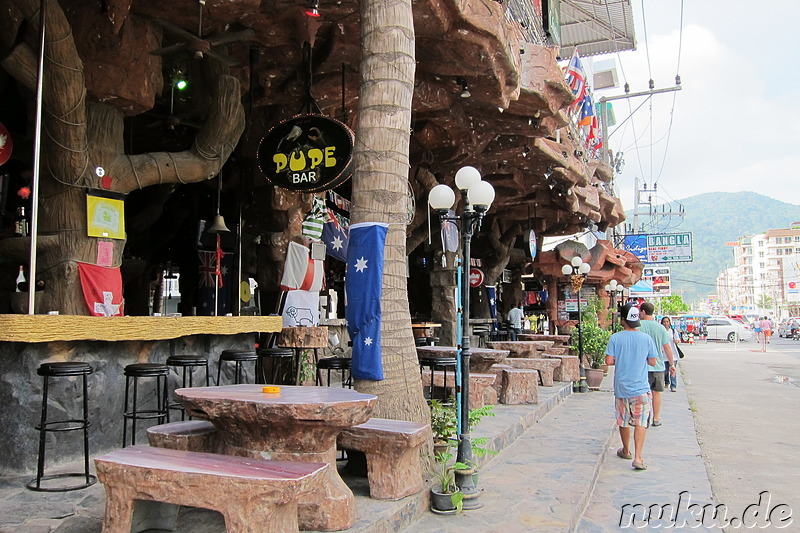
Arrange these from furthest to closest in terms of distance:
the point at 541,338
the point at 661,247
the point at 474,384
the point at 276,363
Answer: the point at 661,247
the point at 541,338
the point at 276,363
the point at 474,384

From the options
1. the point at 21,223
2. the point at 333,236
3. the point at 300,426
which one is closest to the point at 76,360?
the point at 300,426

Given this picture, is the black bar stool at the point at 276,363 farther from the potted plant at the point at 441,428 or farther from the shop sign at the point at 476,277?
the shop sign at the point at 476,277

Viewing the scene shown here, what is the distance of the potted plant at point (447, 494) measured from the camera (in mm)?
4980

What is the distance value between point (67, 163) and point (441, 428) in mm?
5078

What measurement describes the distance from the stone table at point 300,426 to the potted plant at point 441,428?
1.89 metres

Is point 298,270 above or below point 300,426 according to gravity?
above

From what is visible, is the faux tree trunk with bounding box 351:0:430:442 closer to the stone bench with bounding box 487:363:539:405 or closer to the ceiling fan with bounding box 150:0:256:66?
the ceiling fan with bounding box 150:0:256:66

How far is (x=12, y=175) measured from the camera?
1124 centimetres

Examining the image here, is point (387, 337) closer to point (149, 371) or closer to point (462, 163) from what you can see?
point (149, 371)

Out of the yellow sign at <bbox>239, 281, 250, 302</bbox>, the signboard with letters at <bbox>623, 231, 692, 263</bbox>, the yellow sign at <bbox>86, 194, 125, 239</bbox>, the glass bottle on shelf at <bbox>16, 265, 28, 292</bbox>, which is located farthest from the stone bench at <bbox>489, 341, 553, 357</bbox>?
the signboard with letters at <bbox>623, 231, 692, 263</bbox>

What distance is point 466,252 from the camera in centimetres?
615

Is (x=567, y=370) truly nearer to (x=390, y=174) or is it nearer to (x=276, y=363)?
(x=276, y=363)

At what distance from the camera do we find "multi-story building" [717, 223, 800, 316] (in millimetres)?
95375

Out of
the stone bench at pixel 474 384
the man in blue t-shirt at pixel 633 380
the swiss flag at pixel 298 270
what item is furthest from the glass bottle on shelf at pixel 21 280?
the man in blue t-shirt at pixel 633 380
